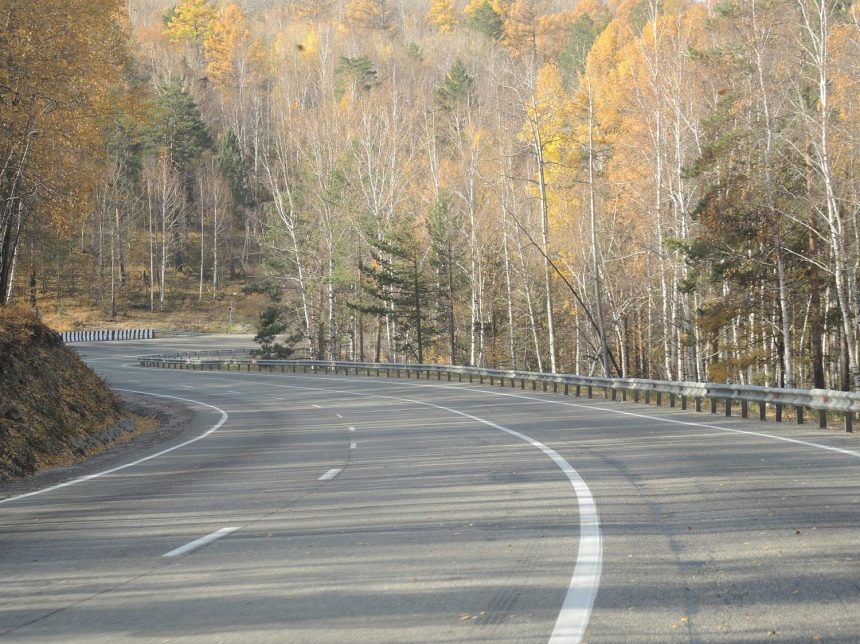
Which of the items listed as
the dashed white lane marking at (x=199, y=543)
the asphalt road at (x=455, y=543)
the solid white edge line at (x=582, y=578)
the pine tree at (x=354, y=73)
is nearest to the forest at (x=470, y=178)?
the pine tree at (x=354, y=73)

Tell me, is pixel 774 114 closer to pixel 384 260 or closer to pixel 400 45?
pixel 384 260

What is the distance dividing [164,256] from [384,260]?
39.1 meters

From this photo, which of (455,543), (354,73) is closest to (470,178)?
(354,73)

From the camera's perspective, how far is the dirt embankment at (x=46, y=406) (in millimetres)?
18406

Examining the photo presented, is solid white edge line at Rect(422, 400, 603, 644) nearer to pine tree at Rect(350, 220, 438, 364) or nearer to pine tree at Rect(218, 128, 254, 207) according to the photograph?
pine tree at Rect(350, 220, 438, 364)

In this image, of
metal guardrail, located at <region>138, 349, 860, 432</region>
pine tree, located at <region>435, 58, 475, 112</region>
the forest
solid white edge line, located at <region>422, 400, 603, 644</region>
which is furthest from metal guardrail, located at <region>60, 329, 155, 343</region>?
solid white edge line, located at <region>422, 400, 603, 644</region>

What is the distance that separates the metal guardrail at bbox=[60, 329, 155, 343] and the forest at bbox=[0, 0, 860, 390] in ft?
17.9

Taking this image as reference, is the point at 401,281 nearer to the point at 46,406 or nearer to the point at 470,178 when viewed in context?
the point at 470,178

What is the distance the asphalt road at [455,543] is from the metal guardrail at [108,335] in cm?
7432

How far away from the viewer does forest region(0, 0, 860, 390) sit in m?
28.9

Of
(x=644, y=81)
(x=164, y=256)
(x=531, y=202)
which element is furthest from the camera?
(x=164, y=256)

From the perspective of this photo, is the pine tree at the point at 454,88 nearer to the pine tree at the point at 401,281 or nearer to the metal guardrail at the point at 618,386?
the pine tree at the point at 401,281

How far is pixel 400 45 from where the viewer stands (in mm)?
127438

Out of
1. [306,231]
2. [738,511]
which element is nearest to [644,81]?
[306,231]
